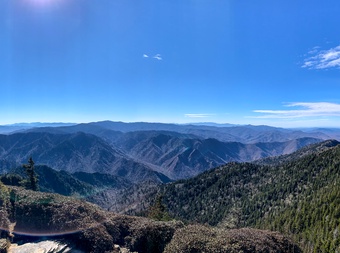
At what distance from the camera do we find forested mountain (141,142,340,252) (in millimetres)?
76625

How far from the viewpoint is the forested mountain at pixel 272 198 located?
3017 inches

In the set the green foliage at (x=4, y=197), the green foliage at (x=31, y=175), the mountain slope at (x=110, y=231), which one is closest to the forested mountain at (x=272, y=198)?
the mountain slope at (x=110, y=231)

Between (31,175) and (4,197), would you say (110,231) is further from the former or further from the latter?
(31,175)

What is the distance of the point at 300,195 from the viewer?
113062mm

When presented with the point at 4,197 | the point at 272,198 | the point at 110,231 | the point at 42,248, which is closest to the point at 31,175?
the point at 4,197

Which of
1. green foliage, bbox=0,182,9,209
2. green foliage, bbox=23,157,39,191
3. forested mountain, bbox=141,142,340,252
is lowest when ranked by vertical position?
forested mountain, bbox=141,142,340,252

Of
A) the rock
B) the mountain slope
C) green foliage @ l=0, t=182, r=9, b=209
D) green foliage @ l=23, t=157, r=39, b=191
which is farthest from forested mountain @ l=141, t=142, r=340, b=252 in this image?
green foliage @ l=0, t=182, r=9, b=209

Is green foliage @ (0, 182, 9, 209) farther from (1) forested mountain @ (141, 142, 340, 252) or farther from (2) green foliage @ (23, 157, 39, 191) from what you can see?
(1) forested mountain @ (141, 142, 340, 252)

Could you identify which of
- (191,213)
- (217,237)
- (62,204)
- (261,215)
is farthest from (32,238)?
(191,213)

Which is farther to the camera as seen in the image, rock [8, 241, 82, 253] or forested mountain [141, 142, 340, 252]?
forested mountain [141, 142, 340, 252]

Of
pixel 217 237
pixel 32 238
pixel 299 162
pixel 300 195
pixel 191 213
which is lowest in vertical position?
pixel 191 213

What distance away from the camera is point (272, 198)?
4906 inches

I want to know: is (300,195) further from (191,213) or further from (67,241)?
(67,241)

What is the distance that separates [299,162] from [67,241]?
15202 cm
